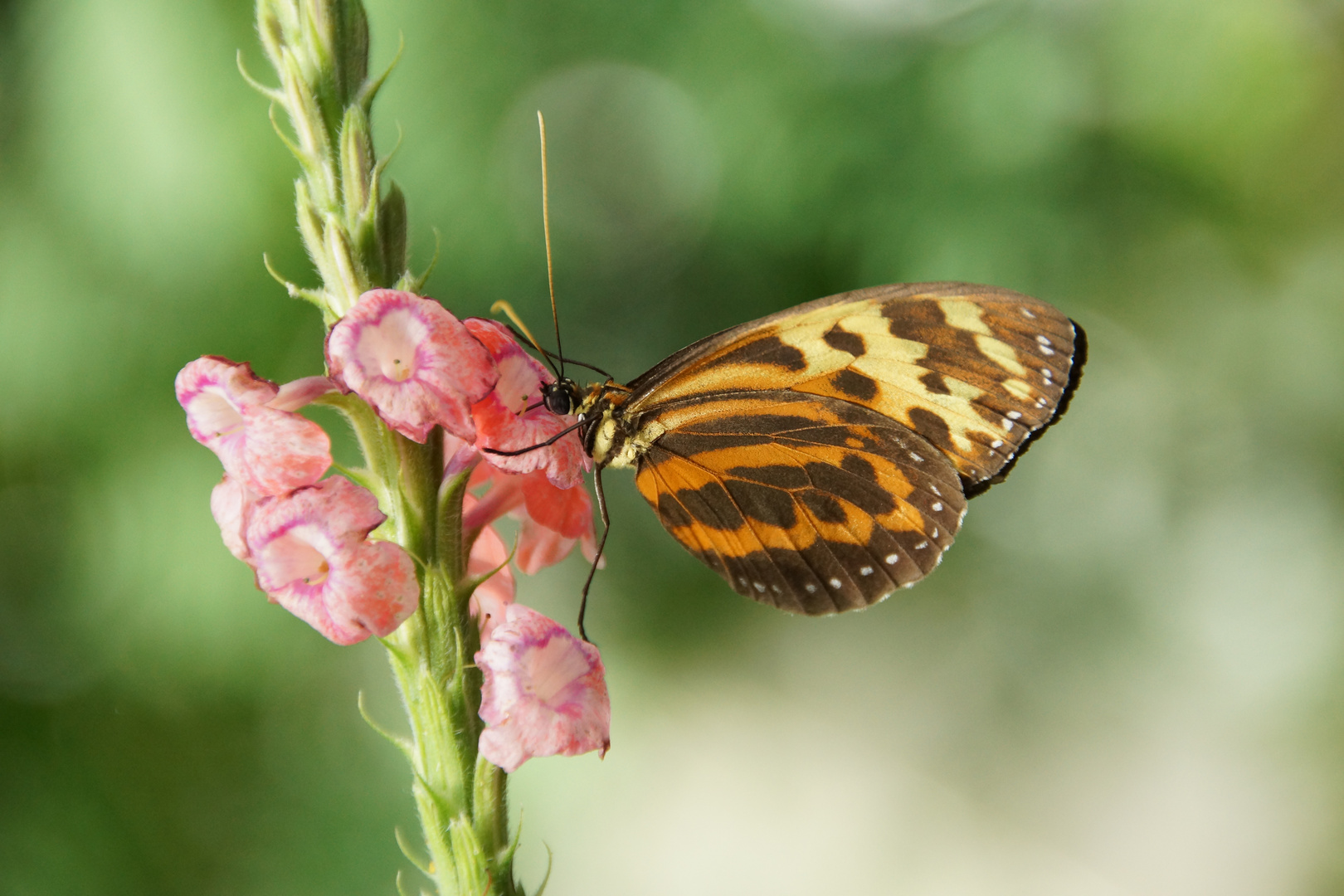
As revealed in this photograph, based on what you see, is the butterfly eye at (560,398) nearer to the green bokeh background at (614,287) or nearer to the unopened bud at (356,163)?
the unopened bud at (356,163)

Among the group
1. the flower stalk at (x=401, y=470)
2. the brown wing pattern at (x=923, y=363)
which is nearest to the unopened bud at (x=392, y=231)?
the flower stalk at (x=401, y=470)

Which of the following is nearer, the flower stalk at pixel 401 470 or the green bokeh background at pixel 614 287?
the flower stalk at pixel 401 470

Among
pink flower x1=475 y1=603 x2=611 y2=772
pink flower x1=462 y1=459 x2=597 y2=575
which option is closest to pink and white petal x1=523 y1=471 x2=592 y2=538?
pink flower x1=462 y1=459 x2=597 y2=575

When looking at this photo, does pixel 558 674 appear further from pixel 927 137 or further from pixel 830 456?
pixel 927 137

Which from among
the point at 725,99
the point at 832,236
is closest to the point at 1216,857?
the point at 832,236

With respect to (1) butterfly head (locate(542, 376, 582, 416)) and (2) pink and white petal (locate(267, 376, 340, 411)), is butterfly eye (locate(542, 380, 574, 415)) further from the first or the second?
(2) pink and white petal (locate(267, 376, 340, 411))
